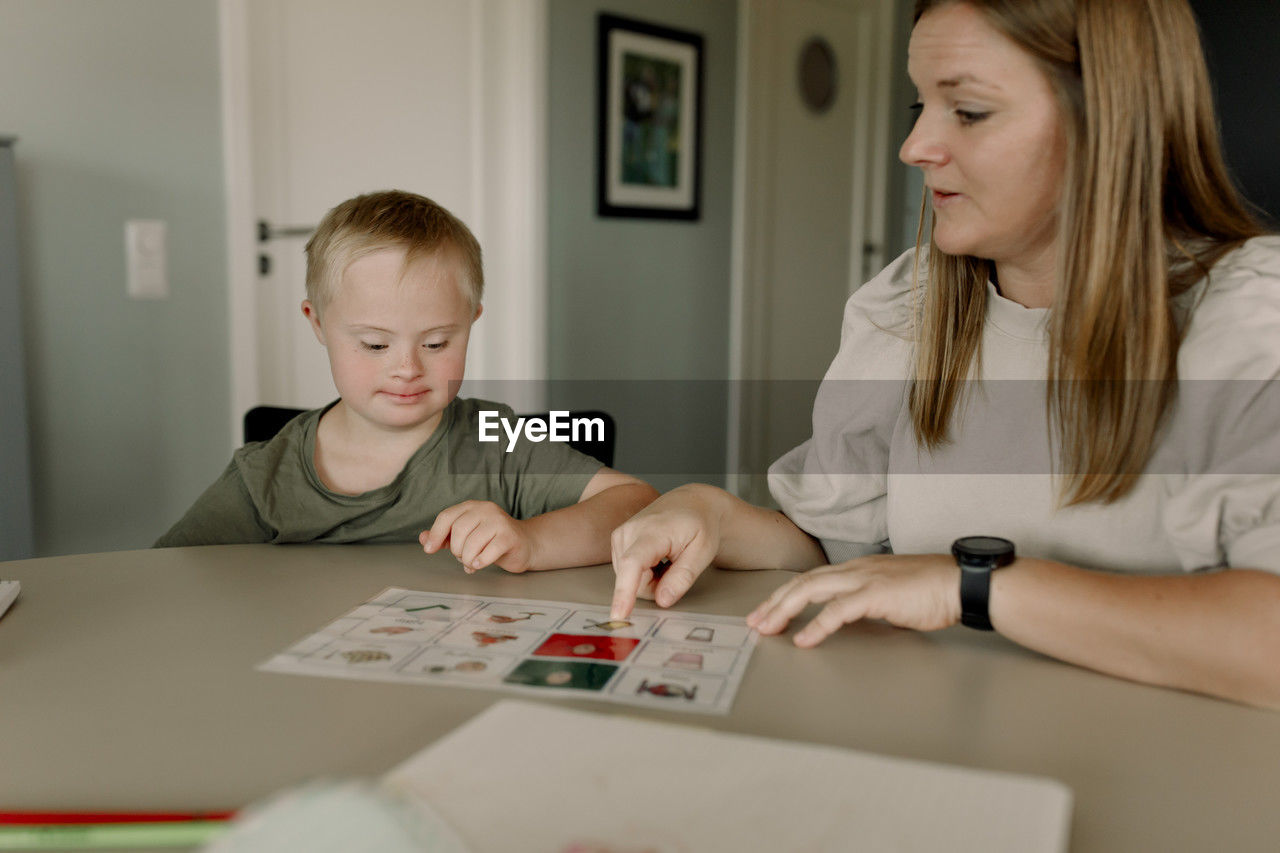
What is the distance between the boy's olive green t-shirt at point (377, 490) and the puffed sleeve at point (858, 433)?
0.34 m

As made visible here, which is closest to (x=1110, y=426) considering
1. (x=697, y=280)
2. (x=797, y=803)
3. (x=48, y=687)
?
(x=797, y=803)

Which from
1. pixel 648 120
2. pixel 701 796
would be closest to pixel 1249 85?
pixel 648 120

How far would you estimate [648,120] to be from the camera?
3859 mm

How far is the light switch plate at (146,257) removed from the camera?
2.61m

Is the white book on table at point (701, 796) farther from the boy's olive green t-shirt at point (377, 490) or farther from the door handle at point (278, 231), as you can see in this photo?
the door handle at point (278, 231)

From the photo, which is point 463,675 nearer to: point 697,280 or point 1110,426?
point 1110,426

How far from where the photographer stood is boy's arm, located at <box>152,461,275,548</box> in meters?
1.37

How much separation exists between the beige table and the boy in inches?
14.2

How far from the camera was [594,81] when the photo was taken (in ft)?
12.0

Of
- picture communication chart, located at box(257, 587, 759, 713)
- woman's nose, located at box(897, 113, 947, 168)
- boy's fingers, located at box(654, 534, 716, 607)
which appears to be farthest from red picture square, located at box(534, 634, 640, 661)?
woman's nose, located at box(897, 113, 947, 168)

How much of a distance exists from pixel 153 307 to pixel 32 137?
455 millimetres

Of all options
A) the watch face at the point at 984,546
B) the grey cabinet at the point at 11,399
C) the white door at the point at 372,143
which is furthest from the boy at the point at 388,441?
the white door at the point at 372,143

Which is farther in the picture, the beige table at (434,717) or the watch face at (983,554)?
the watch face at (983,554)

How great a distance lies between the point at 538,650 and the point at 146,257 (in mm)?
2174
